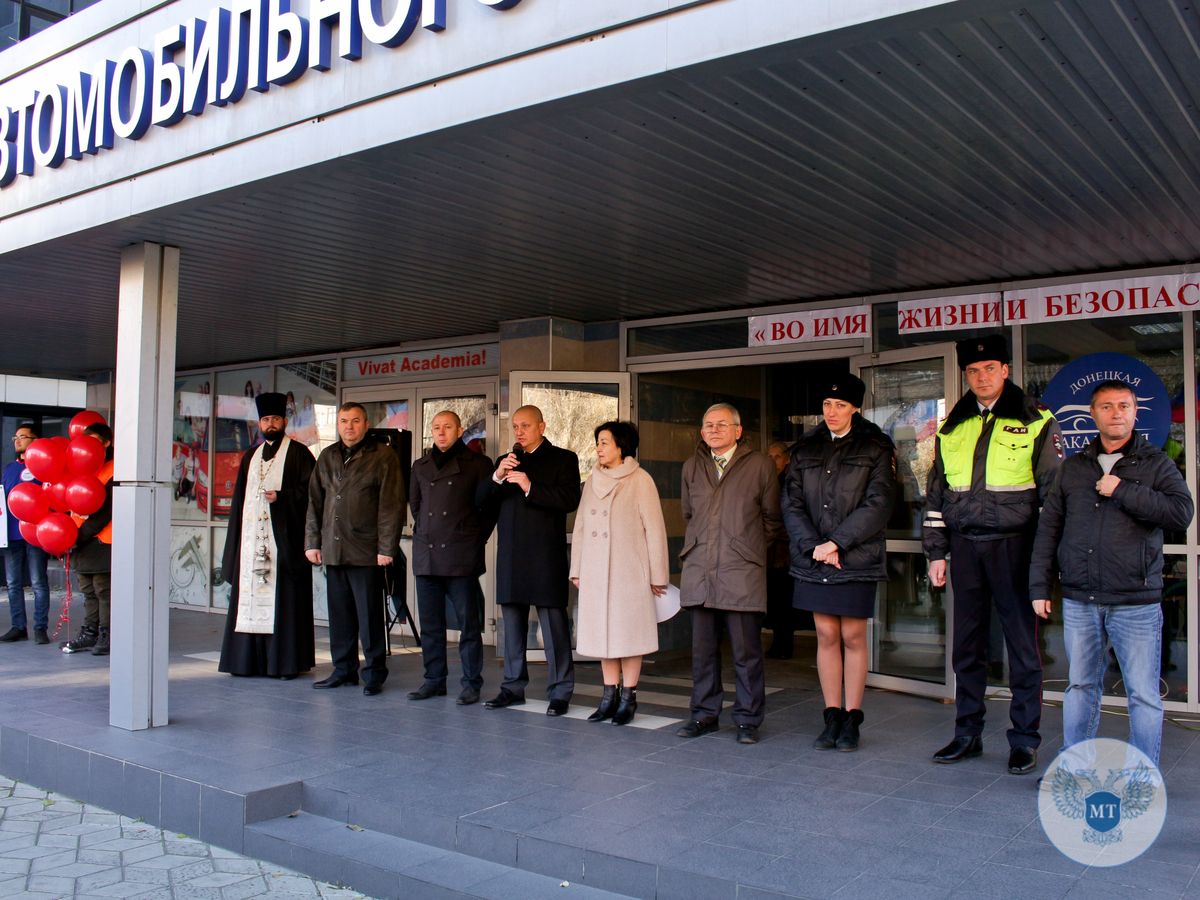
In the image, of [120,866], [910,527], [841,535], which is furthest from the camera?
[910,527]

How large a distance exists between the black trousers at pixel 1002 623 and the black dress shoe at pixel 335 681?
12.7 ft

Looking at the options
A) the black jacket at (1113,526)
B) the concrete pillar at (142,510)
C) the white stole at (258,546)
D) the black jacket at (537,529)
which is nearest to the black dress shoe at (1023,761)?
the black jacket at (1113,526)

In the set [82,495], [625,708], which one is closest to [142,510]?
[82,495]

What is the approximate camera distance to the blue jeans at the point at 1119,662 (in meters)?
4.11

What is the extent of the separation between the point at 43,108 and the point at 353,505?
116 inches

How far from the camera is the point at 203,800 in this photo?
4516 mm

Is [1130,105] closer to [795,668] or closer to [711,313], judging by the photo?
[711,313]

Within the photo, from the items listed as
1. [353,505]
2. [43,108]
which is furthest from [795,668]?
[43,108]

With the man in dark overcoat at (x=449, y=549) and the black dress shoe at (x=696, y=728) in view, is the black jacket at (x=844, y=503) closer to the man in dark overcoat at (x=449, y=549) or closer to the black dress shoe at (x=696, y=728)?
the black dress shoe at (x=696, y=728)

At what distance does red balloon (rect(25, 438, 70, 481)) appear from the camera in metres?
7.88

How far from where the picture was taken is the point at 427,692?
6.43 metres

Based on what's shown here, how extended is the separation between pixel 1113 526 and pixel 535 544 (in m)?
3.08

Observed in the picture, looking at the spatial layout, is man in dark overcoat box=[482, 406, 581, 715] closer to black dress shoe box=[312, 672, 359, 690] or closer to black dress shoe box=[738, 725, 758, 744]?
black dress shoe box=[738, 725, 758, 744]

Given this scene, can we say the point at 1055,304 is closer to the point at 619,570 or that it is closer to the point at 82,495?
the point at 619,570
